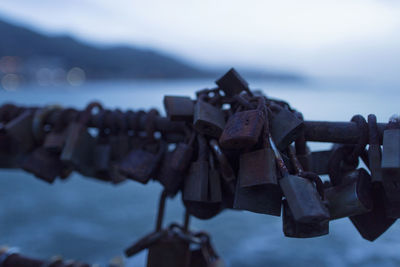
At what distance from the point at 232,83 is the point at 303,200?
1.13 ft

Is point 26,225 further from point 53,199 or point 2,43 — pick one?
point 2,43

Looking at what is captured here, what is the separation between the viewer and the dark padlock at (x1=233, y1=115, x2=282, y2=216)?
57 cm

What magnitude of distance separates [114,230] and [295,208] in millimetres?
3096

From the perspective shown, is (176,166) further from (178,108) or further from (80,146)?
(80,146)

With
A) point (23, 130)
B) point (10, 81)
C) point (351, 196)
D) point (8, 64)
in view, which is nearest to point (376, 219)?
point (351, 196)

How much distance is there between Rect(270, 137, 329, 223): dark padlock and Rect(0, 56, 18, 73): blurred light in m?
50.6

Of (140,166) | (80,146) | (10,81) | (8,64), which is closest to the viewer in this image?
(140,166)

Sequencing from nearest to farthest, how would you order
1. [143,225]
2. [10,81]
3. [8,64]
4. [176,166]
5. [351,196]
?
[351,196] → [176,166] → [143,225] → [10,81] → [8,64]

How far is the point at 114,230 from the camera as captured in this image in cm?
331

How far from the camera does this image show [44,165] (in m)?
0.99

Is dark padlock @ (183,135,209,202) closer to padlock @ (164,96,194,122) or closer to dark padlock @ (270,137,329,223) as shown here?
padlock @ (164,96,194,122)

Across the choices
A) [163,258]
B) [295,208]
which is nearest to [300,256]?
[163,258]

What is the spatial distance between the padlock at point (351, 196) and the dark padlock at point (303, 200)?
118mm

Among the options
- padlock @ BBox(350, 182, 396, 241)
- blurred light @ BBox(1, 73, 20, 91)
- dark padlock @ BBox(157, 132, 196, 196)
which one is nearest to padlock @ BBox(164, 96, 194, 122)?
dark padlock @ BBox(157, 132, 196, 196)
